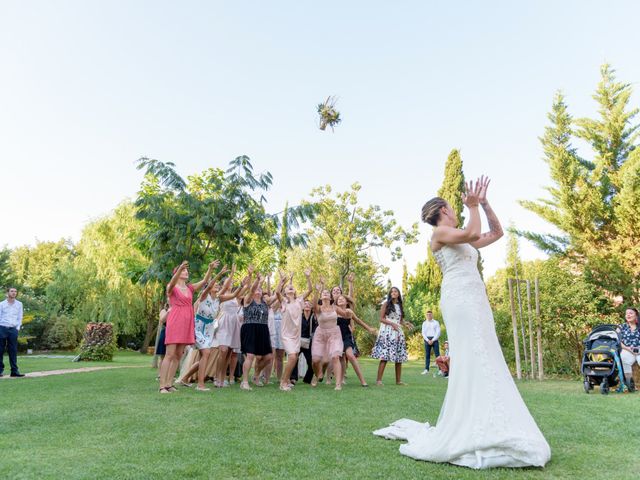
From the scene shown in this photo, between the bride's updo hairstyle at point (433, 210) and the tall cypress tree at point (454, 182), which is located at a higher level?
the tall cypress tree at point (454, 182)

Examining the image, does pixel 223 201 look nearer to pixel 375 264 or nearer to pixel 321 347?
pixel 321 347

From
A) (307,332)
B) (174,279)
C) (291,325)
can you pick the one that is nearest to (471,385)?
(174,279)

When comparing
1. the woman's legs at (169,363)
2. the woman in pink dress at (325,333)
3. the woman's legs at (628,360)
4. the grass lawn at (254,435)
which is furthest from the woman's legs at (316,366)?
the woman's legs at (628,360)

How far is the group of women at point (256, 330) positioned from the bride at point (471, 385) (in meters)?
4.77

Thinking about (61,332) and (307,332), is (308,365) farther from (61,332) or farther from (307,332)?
(61,332)

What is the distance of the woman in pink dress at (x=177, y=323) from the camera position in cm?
870

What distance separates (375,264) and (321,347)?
94.3 feet

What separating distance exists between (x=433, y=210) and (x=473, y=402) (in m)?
1.92

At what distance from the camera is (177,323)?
28.7 ft

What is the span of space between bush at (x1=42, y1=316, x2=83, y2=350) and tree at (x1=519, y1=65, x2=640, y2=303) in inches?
1149

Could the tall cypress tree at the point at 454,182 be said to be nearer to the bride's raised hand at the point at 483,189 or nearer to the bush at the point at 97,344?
the bush at the point at 97,344

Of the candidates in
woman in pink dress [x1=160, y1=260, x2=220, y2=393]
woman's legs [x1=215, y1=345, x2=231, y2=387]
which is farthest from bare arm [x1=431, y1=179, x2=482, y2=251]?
woman's legs [x1=215, y1=345, x2=231, y2=387]

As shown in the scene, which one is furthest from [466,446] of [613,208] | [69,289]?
[69,289]

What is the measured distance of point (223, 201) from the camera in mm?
14359
